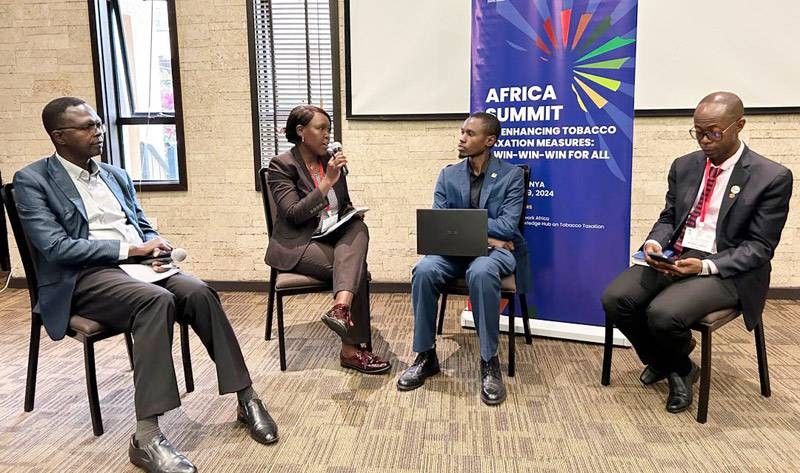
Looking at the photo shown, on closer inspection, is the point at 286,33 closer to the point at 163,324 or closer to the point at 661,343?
the point at 163,324

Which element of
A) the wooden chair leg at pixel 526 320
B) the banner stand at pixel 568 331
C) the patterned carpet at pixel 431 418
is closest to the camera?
the patterned carpet at pixel 431 418

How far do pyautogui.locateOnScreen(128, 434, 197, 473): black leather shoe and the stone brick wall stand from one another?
2415mm

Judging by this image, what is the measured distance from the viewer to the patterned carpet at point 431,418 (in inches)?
77.2

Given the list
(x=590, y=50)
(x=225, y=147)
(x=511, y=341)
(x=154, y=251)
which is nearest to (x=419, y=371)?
(x=511, y=341)

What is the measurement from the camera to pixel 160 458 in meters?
1.87

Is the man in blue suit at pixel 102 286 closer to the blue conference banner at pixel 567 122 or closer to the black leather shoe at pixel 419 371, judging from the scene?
the black leather shoe at pixel 419 371

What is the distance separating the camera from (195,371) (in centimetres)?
278

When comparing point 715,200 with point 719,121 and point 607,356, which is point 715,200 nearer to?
point 719,121

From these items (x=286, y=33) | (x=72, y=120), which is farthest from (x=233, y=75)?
(x=72, y=120)

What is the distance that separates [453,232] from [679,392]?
1.15 metres

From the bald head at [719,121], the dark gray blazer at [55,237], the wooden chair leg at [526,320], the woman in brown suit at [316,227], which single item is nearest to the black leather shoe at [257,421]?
the woman in brown suit at [316,227]

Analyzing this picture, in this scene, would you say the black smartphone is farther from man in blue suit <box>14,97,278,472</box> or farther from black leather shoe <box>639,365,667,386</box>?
man in blue suit <box>14,97,278,472</box>

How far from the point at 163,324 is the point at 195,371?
0.91m

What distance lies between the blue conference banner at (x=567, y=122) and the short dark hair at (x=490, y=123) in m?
0.25
